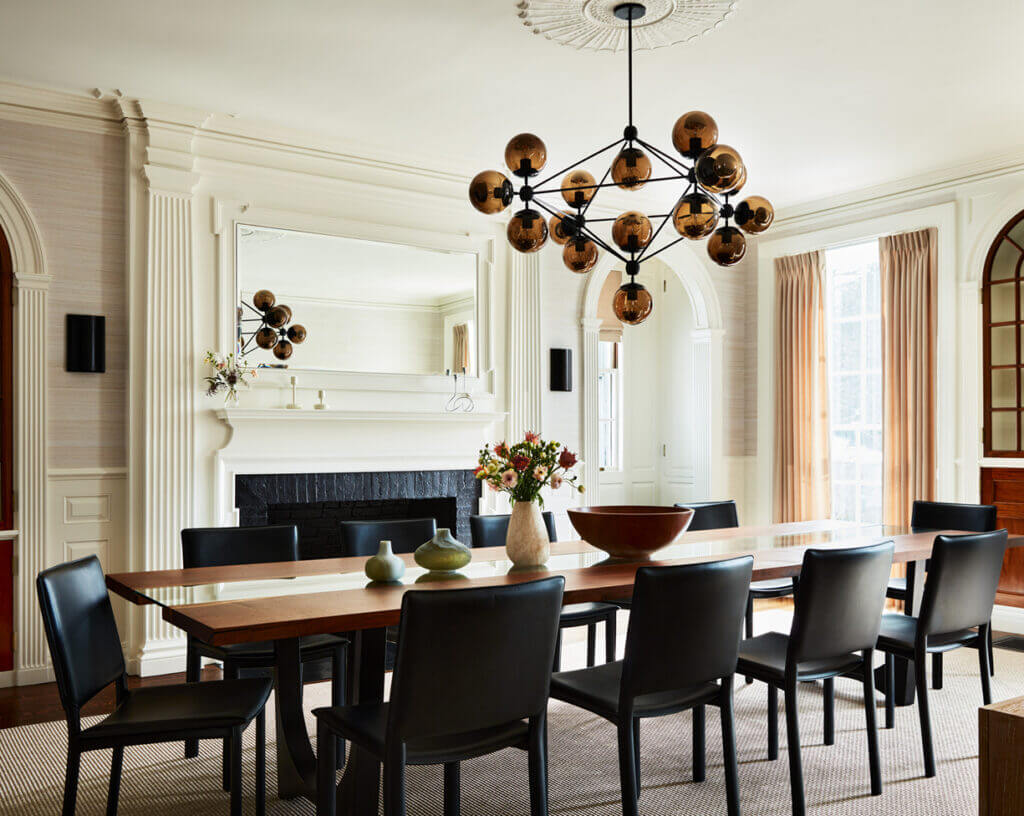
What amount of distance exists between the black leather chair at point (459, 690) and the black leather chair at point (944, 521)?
2.46 meters

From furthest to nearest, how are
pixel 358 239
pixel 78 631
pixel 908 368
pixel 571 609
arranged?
pixel 908 368 < pixel 358 239 < pixel 571 609 < pixel 78 631

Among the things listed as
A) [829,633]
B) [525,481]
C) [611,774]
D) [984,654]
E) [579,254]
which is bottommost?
[611,774]

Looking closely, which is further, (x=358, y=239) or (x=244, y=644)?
(x=358, y=239)

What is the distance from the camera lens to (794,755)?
273 cm

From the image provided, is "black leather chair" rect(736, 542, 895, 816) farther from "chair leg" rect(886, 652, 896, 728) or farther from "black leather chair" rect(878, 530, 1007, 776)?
"chair leg" rect(886, 652, 896, 728)

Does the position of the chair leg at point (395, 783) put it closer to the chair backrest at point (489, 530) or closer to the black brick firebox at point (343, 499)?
the chair backrest at point (489, 530)

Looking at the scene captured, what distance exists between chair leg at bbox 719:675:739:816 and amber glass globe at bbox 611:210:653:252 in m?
1.71

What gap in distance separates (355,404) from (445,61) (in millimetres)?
2021

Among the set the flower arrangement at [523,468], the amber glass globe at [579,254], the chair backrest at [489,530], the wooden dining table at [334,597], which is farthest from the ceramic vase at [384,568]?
the amber glass globe at [579,254]

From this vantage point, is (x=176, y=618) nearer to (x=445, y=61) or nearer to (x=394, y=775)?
(x=394, y=775)

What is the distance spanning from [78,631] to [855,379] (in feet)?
17.0

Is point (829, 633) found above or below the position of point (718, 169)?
below

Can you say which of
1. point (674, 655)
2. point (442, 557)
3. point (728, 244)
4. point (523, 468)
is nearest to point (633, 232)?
point (728, 244)

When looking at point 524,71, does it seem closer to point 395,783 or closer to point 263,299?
point 263,299
